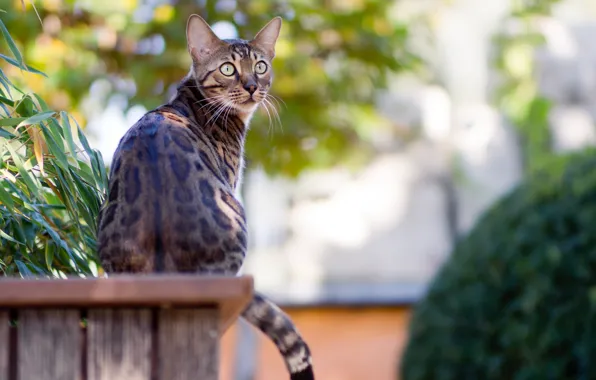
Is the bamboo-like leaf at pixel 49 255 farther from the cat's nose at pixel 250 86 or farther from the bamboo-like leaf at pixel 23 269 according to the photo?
the cat's nose at pixel 250 86

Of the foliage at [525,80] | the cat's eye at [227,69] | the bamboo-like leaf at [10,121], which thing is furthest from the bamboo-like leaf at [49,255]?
the foliage at [525,80]

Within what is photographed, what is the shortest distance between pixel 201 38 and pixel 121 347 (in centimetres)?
175

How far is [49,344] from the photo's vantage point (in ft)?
6.29

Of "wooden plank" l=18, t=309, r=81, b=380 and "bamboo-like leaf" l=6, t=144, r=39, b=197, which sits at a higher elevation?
"bamboo-like leaf" l=6, t=144, r=39, b=197

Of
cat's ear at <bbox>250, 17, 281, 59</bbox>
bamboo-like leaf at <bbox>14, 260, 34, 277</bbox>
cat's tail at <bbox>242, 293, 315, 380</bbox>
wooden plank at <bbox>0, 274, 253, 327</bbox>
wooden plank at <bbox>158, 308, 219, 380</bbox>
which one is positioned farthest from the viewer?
cat's ear at <bbox>250, 17, 281, 59</bbox>

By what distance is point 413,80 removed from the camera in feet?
43.3

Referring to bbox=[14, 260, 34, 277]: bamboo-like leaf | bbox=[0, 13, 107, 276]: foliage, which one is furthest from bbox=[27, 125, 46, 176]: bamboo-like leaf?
bbox=[14, 260, 34, 277]: bamboo-like leaf

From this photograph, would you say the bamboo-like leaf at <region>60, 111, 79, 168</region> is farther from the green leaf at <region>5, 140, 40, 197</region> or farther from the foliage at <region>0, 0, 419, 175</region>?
the foliage at <region>0, 0, 419, 175</region>

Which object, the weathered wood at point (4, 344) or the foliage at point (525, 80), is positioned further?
the foliage at point (525, 80)

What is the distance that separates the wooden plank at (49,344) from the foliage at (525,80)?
4998 mm

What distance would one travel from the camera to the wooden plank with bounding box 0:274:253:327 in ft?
5.86

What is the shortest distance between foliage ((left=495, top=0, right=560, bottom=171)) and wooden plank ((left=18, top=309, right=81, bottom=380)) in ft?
16.4

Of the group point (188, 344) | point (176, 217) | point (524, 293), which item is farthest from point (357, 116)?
point (188, 344)

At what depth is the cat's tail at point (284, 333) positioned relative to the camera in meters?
2.38
